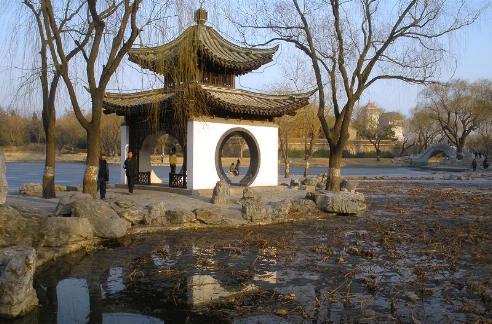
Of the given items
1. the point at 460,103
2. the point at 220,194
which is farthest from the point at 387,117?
the point at 220,194

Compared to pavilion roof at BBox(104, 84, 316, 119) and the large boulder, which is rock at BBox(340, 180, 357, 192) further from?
the large boulder

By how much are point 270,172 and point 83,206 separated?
946cm

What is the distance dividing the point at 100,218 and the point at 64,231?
1091 mm

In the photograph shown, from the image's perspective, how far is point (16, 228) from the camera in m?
7.66

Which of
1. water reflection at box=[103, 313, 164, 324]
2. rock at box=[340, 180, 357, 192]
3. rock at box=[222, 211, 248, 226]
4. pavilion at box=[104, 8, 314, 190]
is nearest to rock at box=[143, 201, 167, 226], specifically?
rock at box=[222, 211, 248, 226]

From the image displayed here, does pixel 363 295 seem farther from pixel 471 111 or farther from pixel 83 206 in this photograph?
pixel 471 111

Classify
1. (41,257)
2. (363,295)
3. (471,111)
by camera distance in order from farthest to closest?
(471,111) < (41,257) < (363,295)

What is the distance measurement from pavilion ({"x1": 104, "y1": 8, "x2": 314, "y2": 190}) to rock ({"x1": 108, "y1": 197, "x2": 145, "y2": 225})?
3.68 m

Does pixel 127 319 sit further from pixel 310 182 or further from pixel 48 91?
pixel 310 182

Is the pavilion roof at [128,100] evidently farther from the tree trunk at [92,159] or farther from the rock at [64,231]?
the rock at [64,231]

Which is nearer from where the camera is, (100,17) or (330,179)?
(100,17)

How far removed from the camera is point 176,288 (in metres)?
6.11

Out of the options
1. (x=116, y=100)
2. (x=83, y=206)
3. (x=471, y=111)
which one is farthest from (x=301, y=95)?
(x=471, y=111)

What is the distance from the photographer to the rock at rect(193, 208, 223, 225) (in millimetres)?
11109
